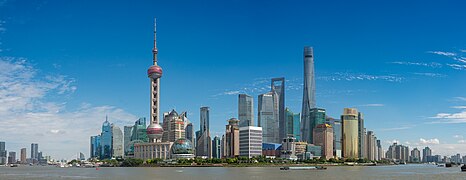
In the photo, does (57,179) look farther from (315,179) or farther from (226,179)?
(315,179)

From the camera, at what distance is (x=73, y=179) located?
123m

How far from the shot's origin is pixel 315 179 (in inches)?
4594

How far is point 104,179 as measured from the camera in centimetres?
11944

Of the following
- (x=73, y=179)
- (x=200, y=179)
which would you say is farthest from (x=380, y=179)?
(x=73, y=179)

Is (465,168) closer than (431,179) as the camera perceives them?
No

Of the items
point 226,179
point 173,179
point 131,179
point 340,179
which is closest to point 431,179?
point 340,179

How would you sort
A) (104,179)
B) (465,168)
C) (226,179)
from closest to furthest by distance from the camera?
(226,179), (104,179), (465,168)

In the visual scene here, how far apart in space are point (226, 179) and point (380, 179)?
3388cm

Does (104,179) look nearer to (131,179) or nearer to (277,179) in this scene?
(131,179)

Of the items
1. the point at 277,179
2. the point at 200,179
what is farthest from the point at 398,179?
the point at 200,179

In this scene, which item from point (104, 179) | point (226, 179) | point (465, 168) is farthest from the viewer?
point (465, 168)

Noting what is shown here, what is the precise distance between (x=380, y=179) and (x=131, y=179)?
5431 centimetres

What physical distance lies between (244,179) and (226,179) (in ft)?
13.4

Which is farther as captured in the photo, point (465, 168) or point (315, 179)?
point (465, 168)
